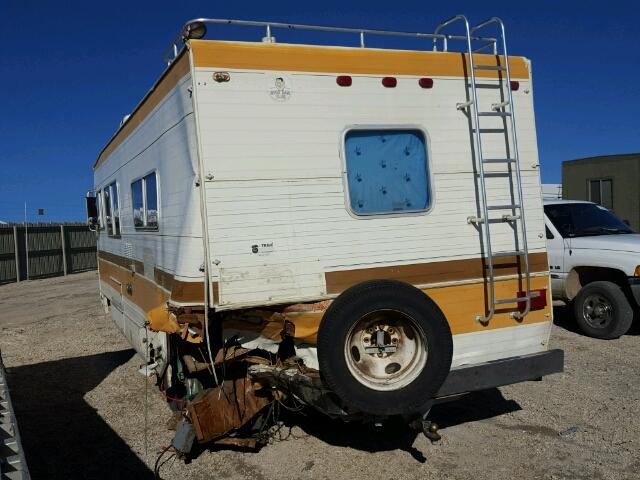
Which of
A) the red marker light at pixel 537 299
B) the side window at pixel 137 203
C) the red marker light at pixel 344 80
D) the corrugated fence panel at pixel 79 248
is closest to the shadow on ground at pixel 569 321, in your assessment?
the red marker light at pixel 537 299

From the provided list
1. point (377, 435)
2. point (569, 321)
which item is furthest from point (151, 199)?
point (569, 321)

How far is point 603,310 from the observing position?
805cm

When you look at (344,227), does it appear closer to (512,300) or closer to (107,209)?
(512,300)

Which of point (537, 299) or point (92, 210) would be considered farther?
point (92, 210)

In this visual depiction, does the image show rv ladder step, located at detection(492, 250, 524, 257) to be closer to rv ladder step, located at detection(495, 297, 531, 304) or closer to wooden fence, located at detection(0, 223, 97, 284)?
rv ladder step, located at detection(495, 297, 531, 304)

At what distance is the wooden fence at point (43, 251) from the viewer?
19.9 m

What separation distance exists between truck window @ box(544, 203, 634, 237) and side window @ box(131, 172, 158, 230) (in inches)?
238

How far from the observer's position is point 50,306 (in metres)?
13.6

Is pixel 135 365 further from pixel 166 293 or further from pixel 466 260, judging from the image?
pixel 466 260

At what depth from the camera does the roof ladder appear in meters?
4.26

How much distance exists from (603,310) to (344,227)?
554cm

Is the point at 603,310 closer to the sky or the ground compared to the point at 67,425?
closer to the sky

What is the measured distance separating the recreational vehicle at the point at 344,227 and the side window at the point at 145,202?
0.85ft

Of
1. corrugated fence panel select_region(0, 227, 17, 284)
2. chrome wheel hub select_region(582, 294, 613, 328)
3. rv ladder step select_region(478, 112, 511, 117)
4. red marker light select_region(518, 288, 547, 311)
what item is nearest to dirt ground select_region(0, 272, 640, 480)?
chrome wheel hub select_region(582, 294, 613, 328)
